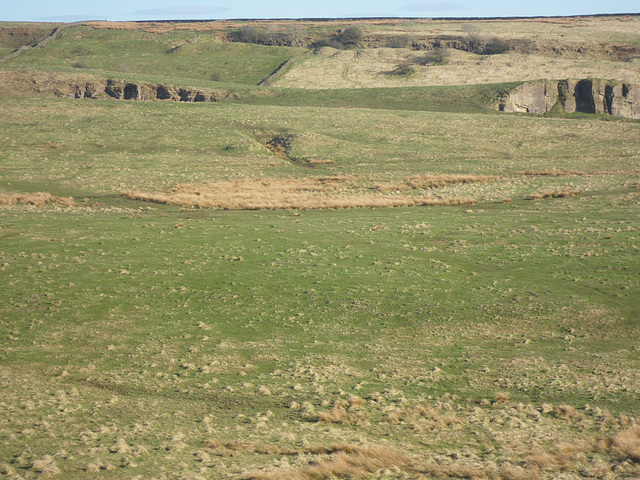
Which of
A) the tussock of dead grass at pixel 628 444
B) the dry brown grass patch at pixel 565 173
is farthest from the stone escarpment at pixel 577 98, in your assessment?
the tussock of dead grass at pixel 628 444

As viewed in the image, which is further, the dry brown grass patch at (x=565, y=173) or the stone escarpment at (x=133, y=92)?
the stone escarpment at (x=133, y=92)

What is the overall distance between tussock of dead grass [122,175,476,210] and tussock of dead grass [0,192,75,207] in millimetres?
4298

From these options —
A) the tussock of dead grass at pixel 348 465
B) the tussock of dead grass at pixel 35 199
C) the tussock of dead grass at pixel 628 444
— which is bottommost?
the tussock of dead grass at pixel 628 444

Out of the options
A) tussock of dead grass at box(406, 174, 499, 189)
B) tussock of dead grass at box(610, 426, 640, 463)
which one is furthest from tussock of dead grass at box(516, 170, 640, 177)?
tussock of dead grass at box(610, 426, 640, 463)

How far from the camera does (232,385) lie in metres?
14.3

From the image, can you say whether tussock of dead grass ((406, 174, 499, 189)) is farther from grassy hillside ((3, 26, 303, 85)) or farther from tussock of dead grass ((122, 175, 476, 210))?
grassy hillside ((3, 26, 303, 85))

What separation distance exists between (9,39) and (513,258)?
6354 inches

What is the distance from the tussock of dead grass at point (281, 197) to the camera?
39.0 meters

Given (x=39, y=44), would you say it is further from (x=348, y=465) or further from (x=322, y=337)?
(x=348, y=465)

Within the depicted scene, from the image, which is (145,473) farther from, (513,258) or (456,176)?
(456,176)

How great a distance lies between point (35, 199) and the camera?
125 feet

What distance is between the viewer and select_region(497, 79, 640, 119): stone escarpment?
9194 cm

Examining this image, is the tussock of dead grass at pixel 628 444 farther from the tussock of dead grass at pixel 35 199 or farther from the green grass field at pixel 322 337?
the tussock of dead grass at pixel 35 199

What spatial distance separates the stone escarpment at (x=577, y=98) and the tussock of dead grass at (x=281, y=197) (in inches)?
2213
